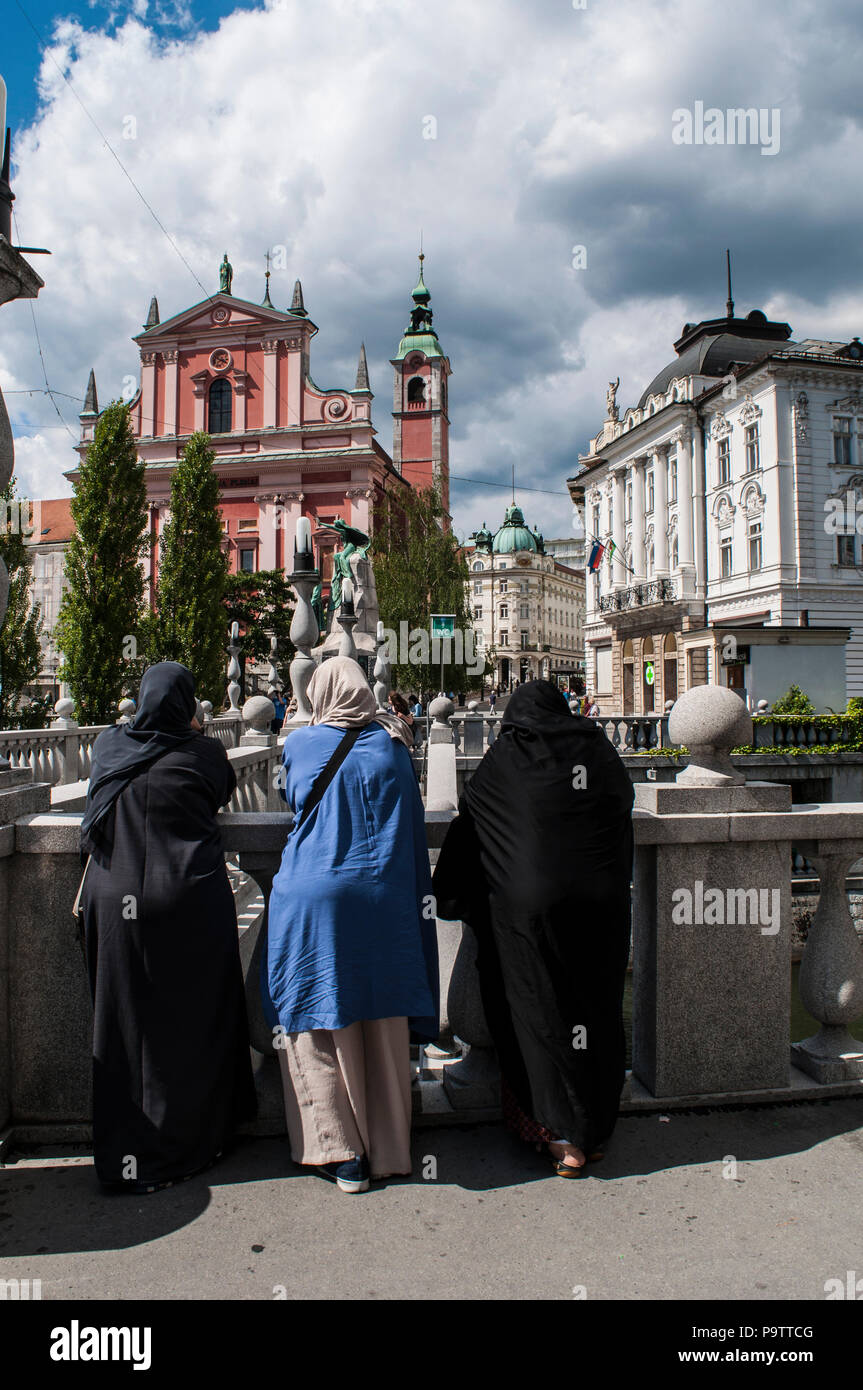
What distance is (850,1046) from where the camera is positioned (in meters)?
3.56

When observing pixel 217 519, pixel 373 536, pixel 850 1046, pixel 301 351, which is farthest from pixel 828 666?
pixel 301 351

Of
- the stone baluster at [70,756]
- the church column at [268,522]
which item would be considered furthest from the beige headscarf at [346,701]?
the church column at [268,522]

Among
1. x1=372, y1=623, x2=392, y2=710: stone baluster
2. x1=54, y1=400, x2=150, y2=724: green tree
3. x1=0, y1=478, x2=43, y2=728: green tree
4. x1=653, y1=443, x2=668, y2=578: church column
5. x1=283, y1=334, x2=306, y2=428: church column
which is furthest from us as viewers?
x1=283, y1=334, x2=306, y2=428: church column

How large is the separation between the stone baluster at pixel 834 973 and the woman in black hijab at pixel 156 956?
232cm

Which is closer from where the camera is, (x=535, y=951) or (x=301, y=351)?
(x=535, y=951)

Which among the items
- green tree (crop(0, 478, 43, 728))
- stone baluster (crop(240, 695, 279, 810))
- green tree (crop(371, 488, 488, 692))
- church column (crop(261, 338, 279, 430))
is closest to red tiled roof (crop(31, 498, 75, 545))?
church column (crop(261, 338, 279, 430))

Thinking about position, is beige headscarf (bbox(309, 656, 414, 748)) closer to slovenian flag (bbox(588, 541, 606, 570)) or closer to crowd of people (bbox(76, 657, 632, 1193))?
crowd of people (bbox(76, 657, 632, 1193))

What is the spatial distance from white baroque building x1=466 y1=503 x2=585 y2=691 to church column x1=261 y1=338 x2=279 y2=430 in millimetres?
58920

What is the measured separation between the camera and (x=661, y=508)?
4581cm

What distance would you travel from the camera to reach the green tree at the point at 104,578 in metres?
26.8

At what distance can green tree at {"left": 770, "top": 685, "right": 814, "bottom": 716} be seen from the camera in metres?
20.5

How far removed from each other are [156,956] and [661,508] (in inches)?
1816
